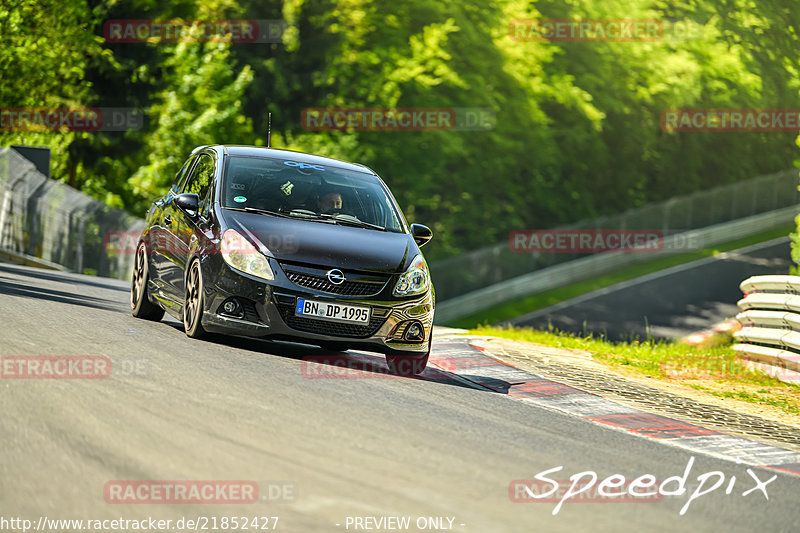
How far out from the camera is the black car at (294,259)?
30.0 feet

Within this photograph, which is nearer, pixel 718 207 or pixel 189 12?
pixel 189 12

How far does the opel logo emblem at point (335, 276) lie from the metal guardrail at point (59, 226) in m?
15.7

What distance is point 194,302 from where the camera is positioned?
9.72m

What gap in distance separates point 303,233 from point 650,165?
4504 cm

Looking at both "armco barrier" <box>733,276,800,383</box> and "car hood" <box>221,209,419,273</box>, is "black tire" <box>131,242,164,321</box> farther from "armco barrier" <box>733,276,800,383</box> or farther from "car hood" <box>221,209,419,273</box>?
"armco barrier" <box>733,276,800,383</box>

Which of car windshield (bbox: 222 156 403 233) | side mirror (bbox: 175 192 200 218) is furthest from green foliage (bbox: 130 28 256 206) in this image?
side mirror (bbox: 175 192 200 218)

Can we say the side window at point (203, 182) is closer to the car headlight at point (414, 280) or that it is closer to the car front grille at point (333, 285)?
the car front grille at point (333, 285)

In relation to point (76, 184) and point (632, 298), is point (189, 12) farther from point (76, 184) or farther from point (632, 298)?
point (632, 298)

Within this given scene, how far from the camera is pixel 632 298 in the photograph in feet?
133

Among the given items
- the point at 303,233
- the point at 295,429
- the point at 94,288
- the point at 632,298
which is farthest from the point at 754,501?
the point at 632,298

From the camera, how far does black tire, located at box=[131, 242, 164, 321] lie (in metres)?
11.4

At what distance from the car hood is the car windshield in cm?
25

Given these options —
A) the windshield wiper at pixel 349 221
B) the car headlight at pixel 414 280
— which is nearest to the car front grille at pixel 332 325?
the car headlight at pixel 414 280

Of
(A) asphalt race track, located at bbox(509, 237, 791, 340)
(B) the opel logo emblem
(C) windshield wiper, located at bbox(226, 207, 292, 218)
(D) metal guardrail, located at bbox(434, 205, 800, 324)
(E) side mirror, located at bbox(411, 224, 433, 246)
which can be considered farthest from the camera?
(D) metal guardrail, located at bbox(434, 205, 800, 324)
